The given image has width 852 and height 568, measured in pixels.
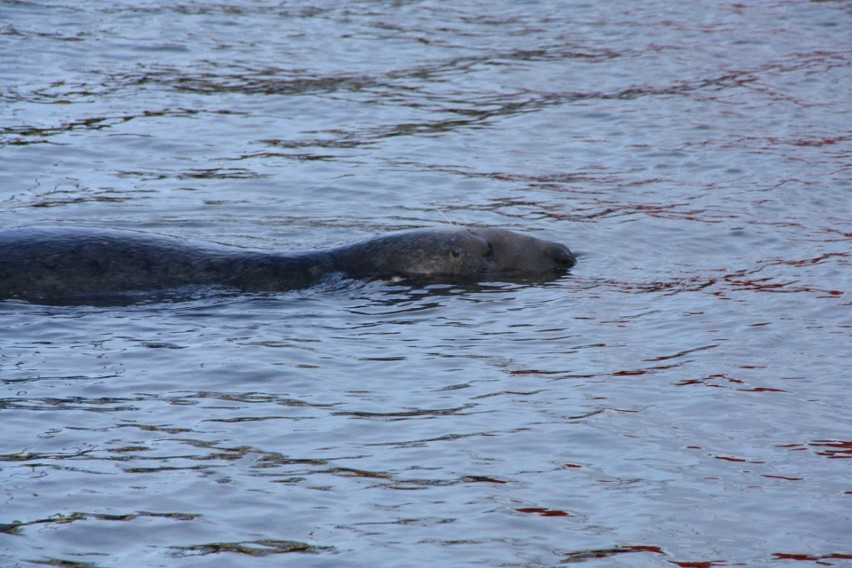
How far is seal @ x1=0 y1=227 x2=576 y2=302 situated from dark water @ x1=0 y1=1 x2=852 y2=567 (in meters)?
0.29

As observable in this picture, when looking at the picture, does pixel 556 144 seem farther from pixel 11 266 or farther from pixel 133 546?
pixel 133 546

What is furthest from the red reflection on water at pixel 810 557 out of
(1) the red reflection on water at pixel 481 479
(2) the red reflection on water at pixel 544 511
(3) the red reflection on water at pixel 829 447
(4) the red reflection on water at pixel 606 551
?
(1) the red reflection on water at pixel 481 479

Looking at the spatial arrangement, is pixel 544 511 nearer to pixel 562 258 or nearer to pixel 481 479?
pixel 481 479

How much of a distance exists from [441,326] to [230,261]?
1.80m

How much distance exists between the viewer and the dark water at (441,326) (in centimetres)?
543

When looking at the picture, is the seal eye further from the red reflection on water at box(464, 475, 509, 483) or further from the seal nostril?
the red reflection on water at box(464, 475, 509, 483)

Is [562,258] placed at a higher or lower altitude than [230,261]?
Result: lower

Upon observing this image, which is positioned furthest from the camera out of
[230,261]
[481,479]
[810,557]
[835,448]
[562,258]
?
[562,258]

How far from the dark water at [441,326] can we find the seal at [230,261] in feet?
0.96

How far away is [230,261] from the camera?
371 inches

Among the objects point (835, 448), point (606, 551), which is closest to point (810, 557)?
point (606, 551)

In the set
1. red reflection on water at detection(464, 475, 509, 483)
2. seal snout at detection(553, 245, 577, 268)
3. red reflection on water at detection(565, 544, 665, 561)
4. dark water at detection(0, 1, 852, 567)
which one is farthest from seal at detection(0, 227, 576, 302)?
red reflection on water at detection(565, 544, 665, 561)

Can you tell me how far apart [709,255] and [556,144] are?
4173 mm

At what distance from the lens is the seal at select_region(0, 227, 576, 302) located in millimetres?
8938
